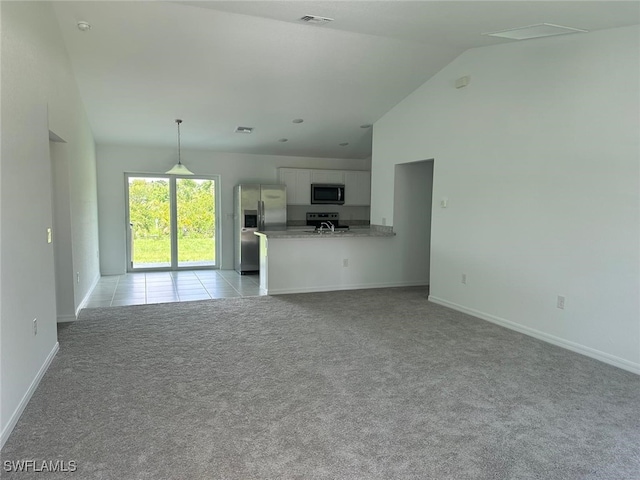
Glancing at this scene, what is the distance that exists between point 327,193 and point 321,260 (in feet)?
8.00

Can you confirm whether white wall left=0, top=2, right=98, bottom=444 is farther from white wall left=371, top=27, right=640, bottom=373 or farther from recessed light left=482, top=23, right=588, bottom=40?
white wall left=371, top=27, right=640, bottom=373

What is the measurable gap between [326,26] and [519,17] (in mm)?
1687

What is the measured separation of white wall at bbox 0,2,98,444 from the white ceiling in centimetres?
66

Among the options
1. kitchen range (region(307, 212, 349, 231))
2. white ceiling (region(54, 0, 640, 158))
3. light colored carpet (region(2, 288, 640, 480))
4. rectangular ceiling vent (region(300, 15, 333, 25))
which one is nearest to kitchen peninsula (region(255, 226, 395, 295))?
light colored carpet (region(2, 288, 640, 480))

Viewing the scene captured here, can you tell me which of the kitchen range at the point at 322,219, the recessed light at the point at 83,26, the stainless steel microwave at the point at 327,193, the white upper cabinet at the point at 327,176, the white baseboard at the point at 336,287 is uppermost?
the recessed light at the point at 83,26

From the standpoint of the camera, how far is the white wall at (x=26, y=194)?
89.3 inches

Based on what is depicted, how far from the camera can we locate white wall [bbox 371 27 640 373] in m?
3.27

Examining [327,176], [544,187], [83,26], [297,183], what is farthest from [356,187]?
[83,26]

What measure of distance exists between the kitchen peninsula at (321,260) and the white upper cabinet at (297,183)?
2033 mm

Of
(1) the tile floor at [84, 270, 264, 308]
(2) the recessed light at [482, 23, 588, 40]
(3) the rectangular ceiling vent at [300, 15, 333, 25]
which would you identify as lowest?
(1) the tile floor at [84, 270, 264, 308]

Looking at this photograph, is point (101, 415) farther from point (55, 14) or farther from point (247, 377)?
point (55, 14)

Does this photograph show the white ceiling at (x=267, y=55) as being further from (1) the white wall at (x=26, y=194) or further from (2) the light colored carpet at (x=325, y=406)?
(2) the light colored carpet at (x=325, y=406)

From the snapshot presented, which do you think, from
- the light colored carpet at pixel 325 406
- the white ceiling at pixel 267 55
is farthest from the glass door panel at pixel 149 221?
the light colored carpet at pixel 325 406

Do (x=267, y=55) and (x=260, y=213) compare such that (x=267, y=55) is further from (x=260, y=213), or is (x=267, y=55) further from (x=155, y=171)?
(x=155, y=171)
